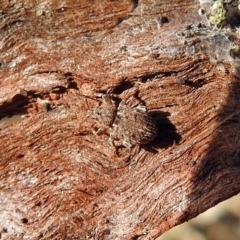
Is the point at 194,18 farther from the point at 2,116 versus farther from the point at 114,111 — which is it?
the point at 2,116

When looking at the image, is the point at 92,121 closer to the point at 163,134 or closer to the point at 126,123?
the point at 126,123

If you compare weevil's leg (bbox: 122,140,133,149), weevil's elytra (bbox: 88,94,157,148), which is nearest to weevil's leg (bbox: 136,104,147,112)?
weevil's elytra (bbox: 88,94,157,148)

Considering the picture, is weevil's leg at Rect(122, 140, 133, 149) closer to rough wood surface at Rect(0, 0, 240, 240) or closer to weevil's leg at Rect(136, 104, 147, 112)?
rough wood surface at Rect(0, 0, 240, 240)

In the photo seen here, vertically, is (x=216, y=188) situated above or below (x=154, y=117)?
below

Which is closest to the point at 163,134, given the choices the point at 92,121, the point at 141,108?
the point at 141,108

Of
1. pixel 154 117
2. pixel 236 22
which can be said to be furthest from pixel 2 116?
pixel 236 22

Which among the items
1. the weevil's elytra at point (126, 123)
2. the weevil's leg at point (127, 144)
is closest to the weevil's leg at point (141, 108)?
the weevil's elytra at point (126, 123)
